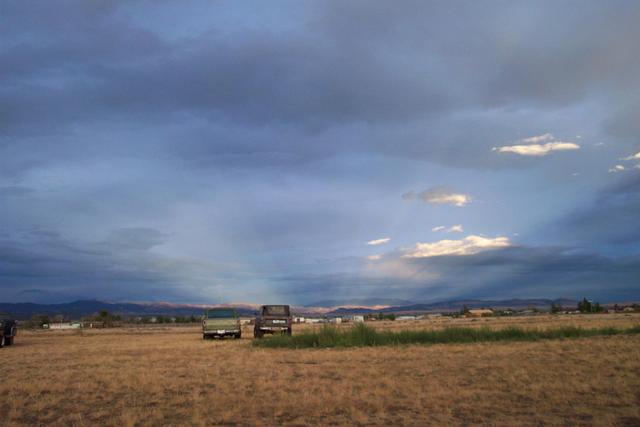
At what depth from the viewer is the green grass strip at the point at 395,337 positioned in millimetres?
24136

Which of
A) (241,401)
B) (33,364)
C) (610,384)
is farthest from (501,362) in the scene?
(33,364)

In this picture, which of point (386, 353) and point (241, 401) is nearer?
point (241, 401)

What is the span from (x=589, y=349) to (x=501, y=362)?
17.6 feet

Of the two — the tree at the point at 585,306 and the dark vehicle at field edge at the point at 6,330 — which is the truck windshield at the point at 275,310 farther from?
the tree at the point at 585,306

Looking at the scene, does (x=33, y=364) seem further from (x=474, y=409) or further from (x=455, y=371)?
(x=474, y=409)

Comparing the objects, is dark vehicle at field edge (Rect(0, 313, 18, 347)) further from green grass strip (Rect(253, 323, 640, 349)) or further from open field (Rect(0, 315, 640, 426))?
green grass strip (Rect(253, 323, 640, 349))

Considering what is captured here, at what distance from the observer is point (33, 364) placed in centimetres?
1778

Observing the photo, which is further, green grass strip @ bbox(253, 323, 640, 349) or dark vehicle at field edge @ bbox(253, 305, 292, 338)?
dark vehicle at field edge @ bbox(253, 305, 292, 338)

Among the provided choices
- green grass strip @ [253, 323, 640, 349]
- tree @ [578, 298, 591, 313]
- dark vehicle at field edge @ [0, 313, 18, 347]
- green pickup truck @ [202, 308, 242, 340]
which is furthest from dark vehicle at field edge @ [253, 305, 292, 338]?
tree @ [578, 298, 591, 313]

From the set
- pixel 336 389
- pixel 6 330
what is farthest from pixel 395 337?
pixel 6 330

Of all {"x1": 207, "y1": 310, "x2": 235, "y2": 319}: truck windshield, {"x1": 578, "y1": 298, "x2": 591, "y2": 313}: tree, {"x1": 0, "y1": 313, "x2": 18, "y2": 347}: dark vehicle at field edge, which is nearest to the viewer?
{"x1": 0, "y1": 313, "x2": 18, "y2": 347}: dark vehicle at field edge

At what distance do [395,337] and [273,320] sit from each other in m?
9.75

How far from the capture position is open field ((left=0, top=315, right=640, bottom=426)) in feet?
29.6

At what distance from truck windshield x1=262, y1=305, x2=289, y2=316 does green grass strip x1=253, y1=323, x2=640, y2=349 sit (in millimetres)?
7537
